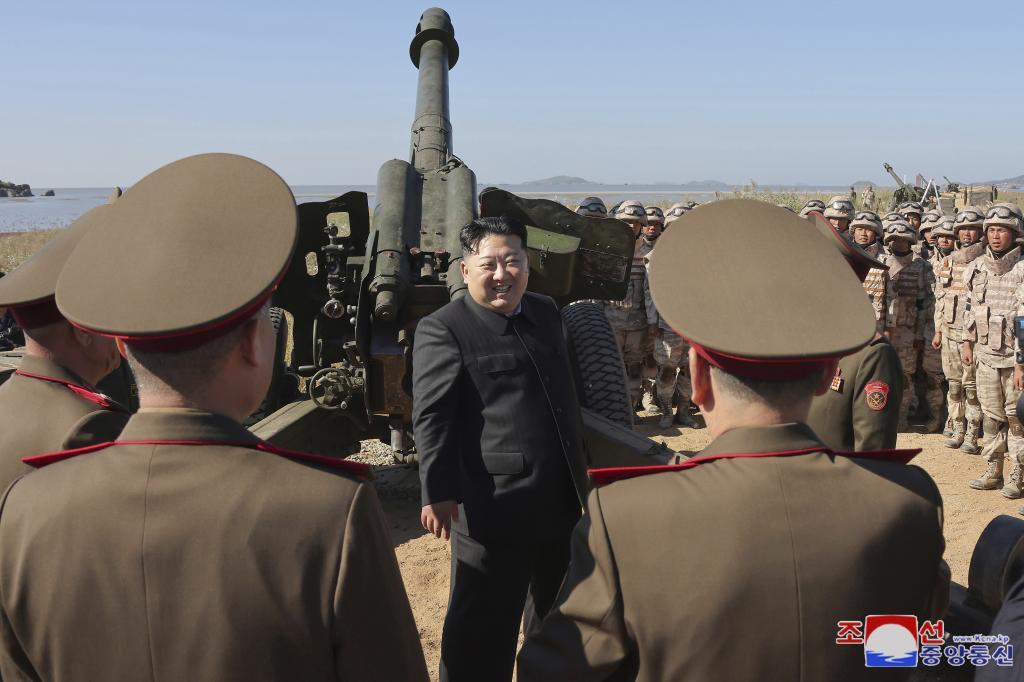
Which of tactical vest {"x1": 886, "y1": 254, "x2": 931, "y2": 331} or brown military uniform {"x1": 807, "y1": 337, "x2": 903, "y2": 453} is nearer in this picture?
brown military uniform {"x1": 807, "y1": 337, "x2": 903, "y2": 453}

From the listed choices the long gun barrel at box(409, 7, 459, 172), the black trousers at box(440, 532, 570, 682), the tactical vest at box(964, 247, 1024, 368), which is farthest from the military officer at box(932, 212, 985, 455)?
the black trousers at box(440, 532, 570, 682)

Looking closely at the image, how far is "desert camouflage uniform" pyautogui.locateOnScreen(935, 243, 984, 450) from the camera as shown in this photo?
7.50 meters

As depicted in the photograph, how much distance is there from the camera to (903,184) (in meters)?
21.1

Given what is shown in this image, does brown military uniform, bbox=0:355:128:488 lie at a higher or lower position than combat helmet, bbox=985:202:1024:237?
lower

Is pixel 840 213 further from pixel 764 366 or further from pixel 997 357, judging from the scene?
pixel 764 366

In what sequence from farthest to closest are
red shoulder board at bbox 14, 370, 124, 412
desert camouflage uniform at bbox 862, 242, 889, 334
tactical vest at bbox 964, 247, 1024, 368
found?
desert camouflage uniform at bbox 862, 242, 889, 334 < tactical vest at bbox 964, 247, 1024, 368 < red shoulder board at bbox 14, 370, 124, 412

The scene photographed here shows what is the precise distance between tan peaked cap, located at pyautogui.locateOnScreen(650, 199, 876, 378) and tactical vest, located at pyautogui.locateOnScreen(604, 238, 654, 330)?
22.9 ft

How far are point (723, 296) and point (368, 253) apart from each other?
3.56 m

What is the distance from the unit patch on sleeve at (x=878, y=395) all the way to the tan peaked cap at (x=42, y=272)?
248 centimetres

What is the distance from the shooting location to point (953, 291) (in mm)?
7812

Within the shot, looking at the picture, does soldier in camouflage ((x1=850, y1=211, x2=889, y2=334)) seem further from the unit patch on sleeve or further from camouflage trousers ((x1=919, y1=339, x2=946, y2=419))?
the unit patch on sleeve

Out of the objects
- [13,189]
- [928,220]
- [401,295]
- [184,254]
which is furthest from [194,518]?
[13,189]

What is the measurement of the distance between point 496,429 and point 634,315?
5.68 m

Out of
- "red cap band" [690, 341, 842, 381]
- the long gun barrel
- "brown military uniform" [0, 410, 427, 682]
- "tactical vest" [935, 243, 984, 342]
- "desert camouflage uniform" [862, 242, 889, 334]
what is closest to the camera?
"brown military uniform" [0, 410, 427, 682]
